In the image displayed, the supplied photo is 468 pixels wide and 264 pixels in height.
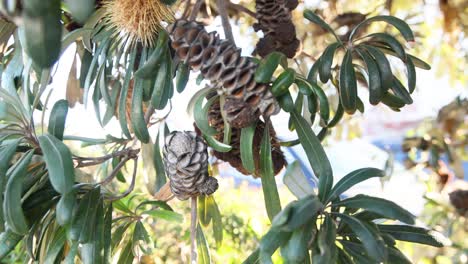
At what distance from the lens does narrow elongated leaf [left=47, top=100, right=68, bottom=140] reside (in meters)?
0.71

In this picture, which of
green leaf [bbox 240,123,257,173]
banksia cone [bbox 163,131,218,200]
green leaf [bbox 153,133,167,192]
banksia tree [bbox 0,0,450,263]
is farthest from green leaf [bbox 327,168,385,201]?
green leaf [bbox 153,133,167,192]

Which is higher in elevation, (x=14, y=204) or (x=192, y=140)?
(x=192, y=140)

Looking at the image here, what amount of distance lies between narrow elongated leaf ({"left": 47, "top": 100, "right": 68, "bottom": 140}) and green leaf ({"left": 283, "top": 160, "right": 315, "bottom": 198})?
325 mm

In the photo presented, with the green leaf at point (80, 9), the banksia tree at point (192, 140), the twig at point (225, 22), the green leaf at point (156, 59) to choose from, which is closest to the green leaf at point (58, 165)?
the banksia tree at point (192, 140)

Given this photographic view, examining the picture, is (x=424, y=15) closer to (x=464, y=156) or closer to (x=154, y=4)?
(x=464, y=156)

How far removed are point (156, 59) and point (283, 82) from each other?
19cm

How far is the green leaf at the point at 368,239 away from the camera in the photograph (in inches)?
21.6

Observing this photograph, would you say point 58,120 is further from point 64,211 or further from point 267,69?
point 267,69

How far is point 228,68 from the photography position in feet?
2.24

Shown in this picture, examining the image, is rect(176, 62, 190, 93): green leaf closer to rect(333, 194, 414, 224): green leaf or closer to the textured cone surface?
the textured cone surface

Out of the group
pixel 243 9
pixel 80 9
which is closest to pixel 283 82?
pixel 80 9

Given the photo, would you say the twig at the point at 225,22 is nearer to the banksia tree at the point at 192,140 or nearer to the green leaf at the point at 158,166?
the banksia tree at the point at 192,140

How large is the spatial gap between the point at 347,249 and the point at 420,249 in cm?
114

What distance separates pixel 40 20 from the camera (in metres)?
0.38
